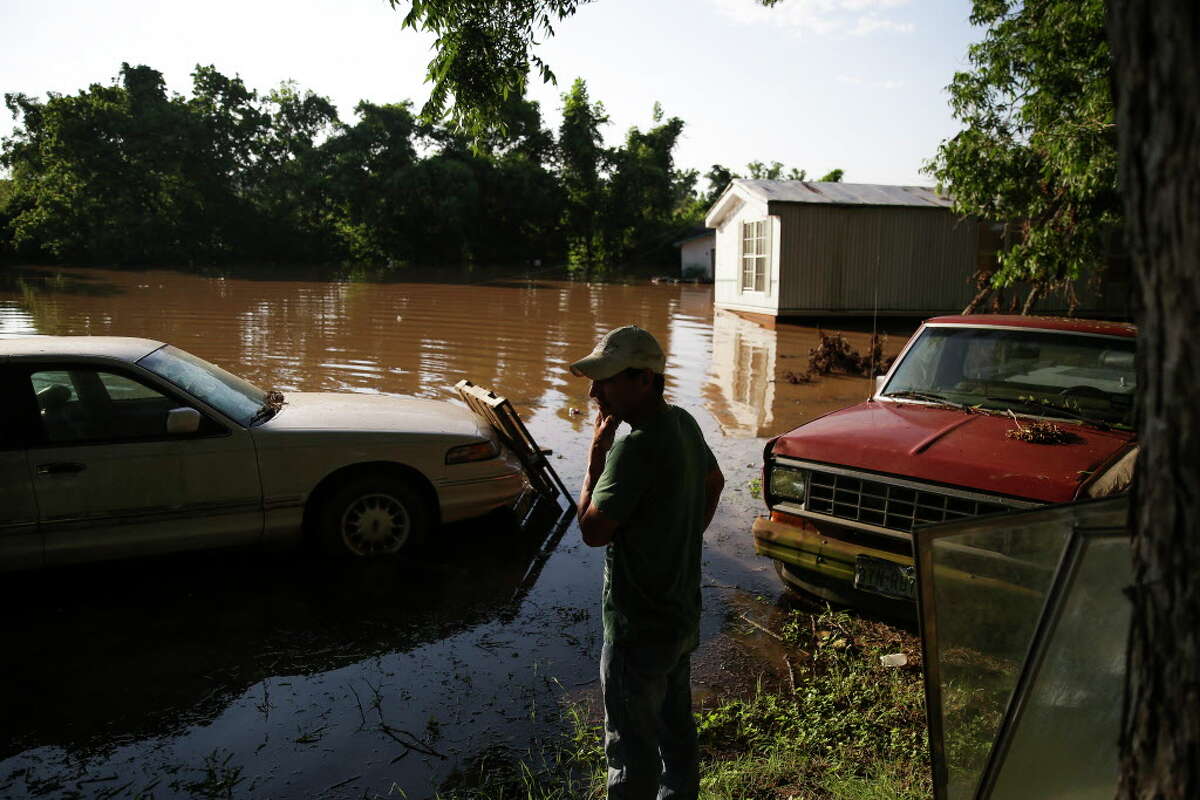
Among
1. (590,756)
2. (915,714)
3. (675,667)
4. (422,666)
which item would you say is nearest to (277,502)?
(422,666)

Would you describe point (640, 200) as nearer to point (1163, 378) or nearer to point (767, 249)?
point (767, 249)

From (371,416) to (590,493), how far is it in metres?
3.69

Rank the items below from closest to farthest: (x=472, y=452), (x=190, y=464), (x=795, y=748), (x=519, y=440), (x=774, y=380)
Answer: (x=795, y=748) < (x=190, y=464) < (x=472, y=452) < (x=519, y=440) < (x=774, y=380)

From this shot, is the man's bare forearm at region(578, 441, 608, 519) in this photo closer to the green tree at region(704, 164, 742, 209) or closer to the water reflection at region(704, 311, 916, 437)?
the water reflection at region(704, 311, 916, 437)

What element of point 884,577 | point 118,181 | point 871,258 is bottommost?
point 884,577

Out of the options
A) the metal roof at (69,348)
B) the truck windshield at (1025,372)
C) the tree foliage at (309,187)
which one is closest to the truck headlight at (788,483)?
the truck windshield at (1025,372)

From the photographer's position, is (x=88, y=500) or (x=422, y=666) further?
(x=88, y=500)

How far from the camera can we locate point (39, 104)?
169ft

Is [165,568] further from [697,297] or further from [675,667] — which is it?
[697,297]

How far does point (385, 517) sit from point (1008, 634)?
14.6 ft

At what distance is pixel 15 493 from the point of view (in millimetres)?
4891

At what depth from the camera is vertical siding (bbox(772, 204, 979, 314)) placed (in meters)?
21.9

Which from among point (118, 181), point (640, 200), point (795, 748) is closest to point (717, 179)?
point (640, 200)

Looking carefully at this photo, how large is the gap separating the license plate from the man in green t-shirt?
2.14m
